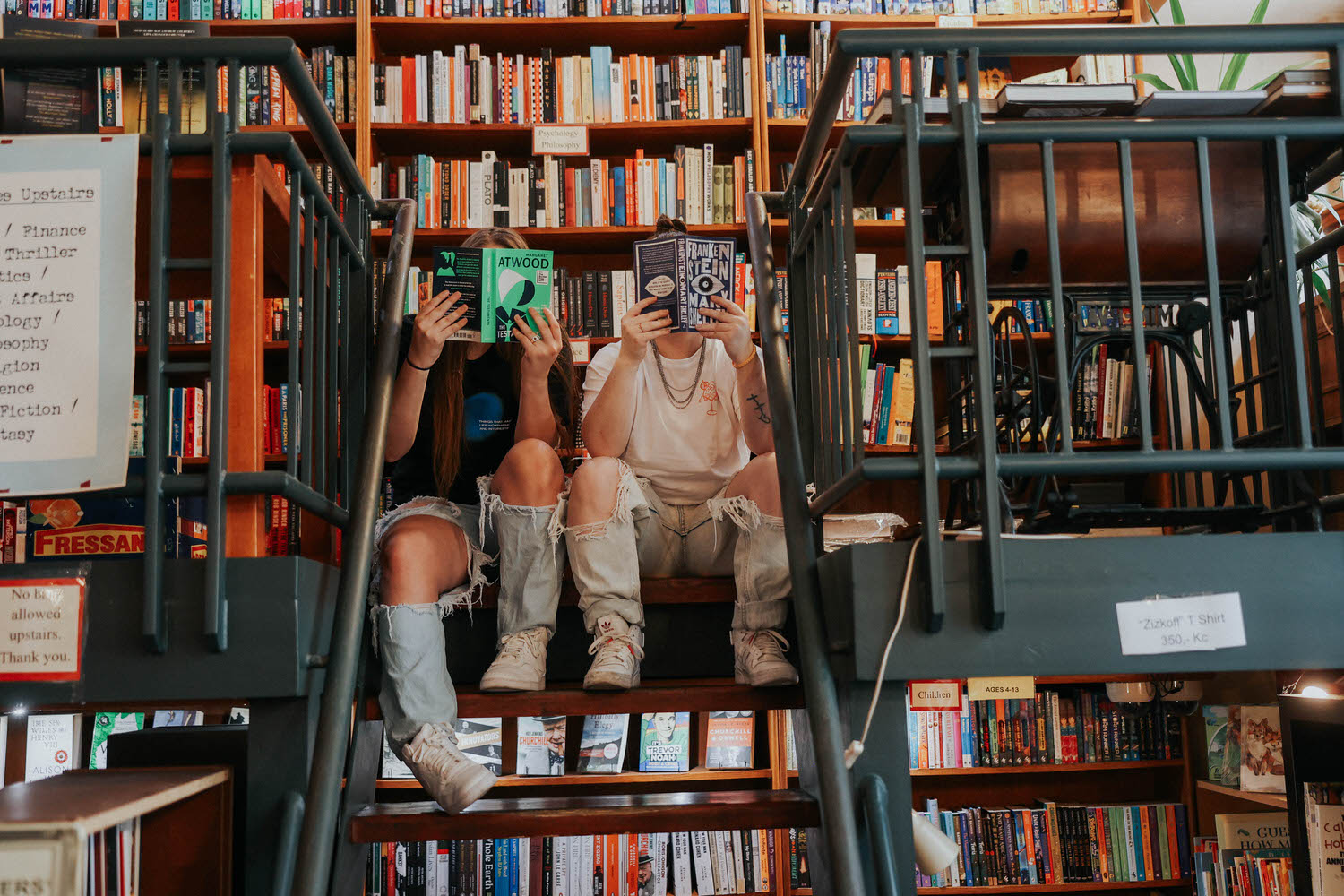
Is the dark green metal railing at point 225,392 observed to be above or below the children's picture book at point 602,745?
above

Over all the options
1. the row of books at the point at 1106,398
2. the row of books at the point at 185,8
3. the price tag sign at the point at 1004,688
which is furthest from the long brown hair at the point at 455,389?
the row of books at the point at 1106,398

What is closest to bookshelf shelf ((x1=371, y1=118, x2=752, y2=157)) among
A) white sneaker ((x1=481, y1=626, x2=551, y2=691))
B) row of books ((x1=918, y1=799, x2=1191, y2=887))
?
white sneaker ((x1=481, y1=626, x2=551, y2=691))

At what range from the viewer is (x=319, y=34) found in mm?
3168

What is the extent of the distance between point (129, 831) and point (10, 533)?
2013 millimetres

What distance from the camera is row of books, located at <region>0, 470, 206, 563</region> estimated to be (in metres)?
1.85

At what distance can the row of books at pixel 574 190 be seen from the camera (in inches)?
122

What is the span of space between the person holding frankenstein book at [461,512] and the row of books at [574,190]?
3.86 feet

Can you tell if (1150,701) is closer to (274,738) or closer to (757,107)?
(757,107)

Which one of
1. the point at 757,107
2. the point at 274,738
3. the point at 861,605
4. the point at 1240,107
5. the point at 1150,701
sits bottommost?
the point at 1150,701

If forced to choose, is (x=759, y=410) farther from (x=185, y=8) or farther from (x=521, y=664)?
(x=185, y=8)

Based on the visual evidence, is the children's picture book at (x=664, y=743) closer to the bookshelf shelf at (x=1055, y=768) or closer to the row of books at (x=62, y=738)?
the bookshelf shelf at (x=1055, y=768)

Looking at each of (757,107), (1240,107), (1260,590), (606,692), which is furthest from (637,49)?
(1260,590)

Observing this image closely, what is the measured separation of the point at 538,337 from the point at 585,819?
0.76 meters

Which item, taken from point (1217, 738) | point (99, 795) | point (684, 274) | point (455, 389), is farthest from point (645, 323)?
point (1217, 738)
